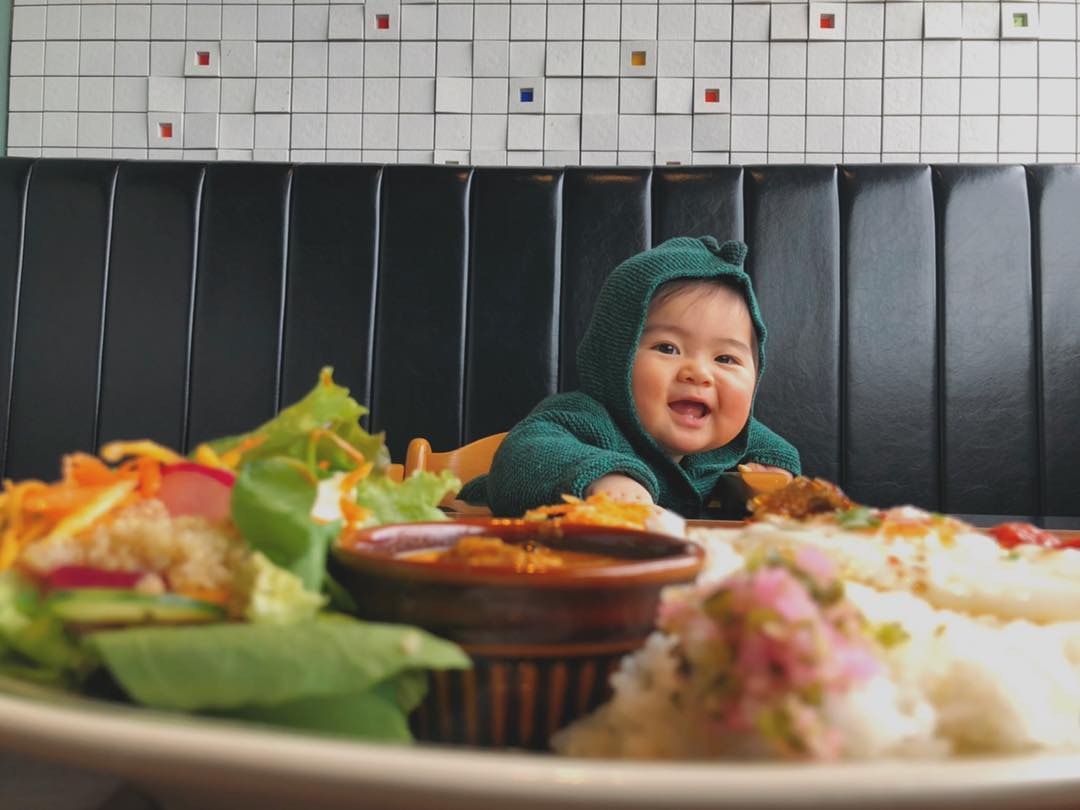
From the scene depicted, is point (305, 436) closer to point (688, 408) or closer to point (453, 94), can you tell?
point (688, 408)

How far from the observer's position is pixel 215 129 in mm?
2959

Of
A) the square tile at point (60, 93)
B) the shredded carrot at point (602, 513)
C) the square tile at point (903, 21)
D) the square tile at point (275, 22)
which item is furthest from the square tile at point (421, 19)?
the shredded carrot at point (602, 513)

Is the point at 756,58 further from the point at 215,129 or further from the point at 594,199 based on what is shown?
the point at 215,129

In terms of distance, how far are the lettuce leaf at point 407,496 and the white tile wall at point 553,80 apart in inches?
89.7

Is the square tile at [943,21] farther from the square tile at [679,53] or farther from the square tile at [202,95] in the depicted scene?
the square tile at [202,95]

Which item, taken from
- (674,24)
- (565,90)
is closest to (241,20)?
(565,90)

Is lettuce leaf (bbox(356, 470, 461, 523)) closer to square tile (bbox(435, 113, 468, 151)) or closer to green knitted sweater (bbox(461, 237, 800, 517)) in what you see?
green knitted sweater (bbox(461, 237, 800, 517))

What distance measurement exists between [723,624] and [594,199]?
2.01 metres

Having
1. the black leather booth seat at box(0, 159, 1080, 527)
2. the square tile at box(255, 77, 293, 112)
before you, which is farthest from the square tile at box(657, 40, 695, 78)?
the square tile at box(255, 77, 293, 112)

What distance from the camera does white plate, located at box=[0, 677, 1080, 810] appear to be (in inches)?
10.6

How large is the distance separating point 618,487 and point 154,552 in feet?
Result: 3.22

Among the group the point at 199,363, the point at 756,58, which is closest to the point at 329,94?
the point at 199,363

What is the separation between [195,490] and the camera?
0.53 m

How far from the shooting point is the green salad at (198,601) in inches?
15.2
